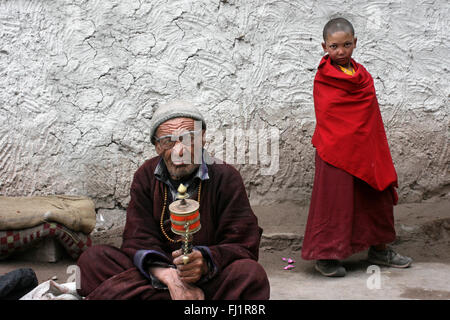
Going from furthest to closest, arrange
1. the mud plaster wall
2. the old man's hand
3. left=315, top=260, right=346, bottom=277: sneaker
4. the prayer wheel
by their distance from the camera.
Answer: the mud plaster wall < left=315, top=260, right=346, bottom=277: sneaker < the old man's hand < the prayer wheel

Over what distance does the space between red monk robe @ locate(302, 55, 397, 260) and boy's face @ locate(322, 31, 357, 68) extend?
78 millimetres

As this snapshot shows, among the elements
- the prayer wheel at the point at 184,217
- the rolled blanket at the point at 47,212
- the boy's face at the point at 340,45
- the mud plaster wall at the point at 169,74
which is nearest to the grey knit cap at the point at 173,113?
the prayer wheel at the point at 184,217

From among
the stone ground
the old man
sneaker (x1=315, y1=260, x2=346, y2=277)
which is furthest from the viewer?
sneaker (x1=315, y1=260, x2=346, y2=277)

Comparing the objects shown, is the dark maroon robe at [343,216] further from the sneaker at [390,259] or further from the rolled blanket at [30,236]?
the rolled blanket at [30,236]

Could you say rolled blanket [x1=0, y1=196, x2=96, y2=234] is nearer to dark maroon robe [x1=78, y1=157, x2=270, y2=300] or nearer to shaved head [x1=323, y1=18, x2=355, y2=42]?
dark maroon robe [x1=78, y1=157, x2=270, y2=300]

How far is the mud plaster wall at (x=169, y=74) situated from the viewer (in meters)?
4.73

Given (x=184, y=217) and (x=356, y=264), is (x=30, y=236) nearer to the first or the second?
(x=184, y=217)

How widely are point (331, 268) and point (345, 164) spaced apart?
782 millimetres

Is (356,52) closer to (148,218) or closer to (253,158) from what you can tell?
(253,158)

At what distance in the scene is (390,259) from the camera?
4.05 meters

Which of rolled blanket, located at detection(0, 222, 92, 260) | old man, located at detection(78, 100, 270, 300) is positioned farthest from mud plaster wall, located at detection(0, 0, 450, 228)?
old man, located at detection(78, 100, 270, 300)

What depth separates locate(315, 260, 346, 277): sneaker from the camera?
389 centimetres

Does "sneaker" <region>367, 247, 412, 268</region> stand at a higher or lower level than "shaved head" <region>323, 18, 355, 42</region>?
lower

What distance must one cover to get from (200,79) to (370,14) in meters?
1.65
